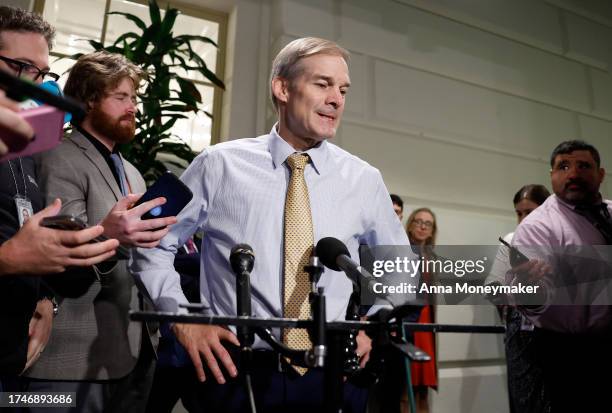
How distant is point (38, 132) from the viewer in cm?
50

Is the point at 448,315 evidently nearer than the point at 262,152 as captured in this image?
No

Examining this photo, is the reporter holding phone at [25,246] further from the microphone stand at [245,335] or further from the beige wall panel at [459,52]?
the beige wall panel at [459,52]

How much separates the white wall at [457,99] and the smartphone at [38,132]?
2641 mm

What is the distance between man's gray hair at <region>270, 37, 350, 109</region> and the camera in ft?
4.16

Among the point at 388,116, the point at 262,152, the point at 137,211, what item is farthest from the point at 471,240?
the point at 137,211

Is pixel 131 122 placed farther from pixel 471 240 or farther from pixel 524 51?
pixel 524 51

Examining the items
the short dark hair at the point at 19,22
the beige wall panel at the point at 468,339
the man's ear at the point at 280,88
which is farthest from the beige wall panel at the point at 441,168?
the short dark hair at the point at 19,22

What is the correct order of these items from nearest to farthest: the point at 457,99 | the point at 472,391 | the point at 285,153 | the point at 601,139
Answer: the point at 285,153, the point at 472,391, the point at 457,99, the point at 601,139

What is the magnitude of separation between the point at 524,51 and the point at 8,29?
416cm

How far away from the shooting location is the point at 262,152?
48.1 inches

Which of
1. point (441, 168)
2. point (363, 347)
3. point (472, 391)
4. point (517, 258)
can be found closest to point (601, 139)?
point (441, 168)

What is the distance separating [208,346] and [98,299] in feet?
1.99

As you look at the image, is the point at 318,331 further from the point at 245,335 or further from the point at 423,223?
the point at 423,223

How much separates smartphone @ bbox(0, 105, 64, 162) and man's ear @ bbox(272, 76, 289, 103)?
2.83 feet
